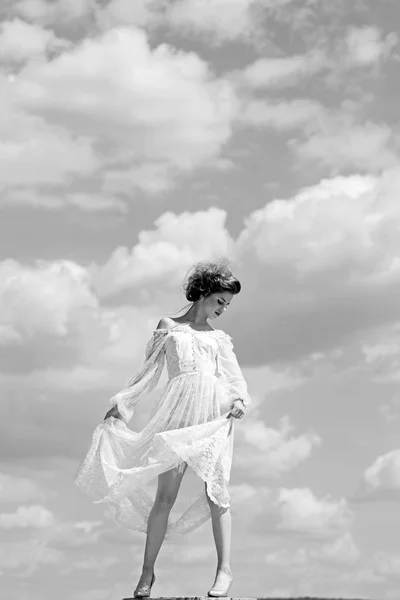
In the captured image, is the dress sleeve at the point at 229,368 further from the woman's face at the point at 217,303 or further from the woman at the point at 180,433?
the woman's face at the point at 217,303

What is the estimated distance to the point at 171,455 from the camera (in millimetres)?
9094

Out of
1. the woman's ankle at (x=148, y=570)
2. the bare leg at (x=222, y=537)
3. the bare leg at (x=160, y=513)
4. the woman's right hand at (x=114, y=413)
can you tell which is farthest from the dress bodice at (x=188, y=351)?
the woman's ankle at (x=148, y=570)

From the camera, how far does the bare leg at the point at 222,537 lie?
29.6 ft

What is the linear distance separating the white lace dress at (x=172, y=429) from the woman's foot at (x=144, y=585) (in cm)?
52

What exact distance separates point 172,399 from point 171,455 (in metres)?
0.60

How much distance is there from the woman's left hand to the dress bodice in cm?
40

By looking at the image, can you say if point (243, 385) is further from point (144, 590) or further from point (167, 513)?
point (144, 590)

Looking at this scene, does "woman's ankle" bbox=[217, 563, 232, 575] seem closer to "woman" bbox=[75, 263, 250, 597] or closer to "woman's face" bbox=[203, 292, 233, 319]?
"woman" bbox=[75, 263, 250, 597]

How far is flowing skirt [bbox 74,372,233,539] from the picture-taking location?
30.0 ft

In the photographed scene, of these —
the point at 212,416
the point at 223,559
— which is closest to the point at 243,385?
the point at 212,416

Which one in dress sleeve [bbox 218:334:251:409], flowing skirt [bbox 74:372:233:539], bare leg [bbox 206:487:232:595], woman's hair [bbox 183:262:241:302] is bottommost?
bare leg [bbox 206:487:232:595]

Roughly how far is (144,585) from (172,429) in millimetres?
1472

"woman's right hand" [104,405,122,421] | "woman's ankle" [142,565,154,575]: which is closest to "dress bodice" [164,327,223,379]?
"woman's right hand" [104,405,122,421]

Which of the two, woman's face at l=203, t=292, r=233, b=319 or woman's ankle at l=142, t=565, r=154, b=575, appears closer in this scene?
woman's ankle at l=142, t=565, r=154, b=575
